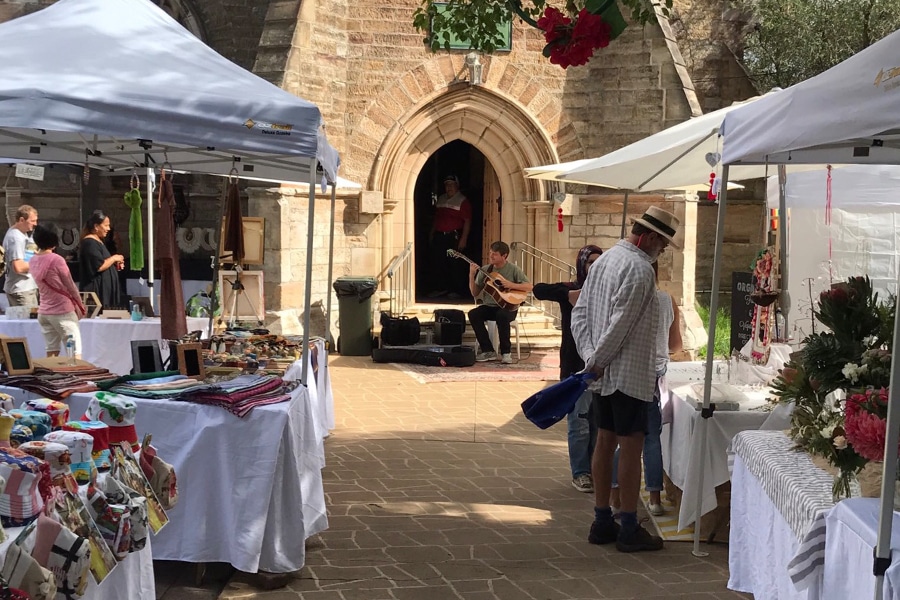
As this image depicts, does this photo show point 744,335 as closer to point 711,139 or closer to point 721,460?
point 711,139

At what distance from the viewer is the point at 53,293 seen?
7.65 meters

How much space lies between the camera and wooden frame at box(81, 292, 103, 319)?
870 cm

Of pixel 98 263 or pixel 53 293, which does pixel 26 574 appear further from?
pixel 98 263

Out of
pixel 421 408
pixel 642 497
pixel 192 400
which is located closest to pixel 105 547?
pixel 192 400

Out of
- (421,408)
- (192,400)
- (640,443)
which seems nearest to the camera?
(192,400)

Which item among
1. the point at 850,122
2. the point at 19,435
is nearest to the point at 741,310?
the point at 850,122

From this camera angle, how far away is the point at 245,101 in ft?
16.3

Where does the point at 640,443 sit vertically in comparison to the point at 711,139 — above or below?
below

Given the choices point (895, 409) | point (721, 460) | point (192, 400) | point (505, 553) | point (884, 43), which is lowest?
point (505, 553)

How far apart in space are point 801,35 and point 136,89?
17.1 m

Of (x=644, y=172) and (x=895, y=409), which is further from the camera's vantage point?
(x=644, y=172)

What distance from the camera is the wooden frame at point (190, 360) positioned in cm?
516

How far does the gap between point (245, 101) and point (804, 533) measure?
343 centimetres

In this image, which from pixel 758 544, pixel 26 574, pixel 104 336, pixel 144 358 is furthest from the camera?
pixel 104 336
